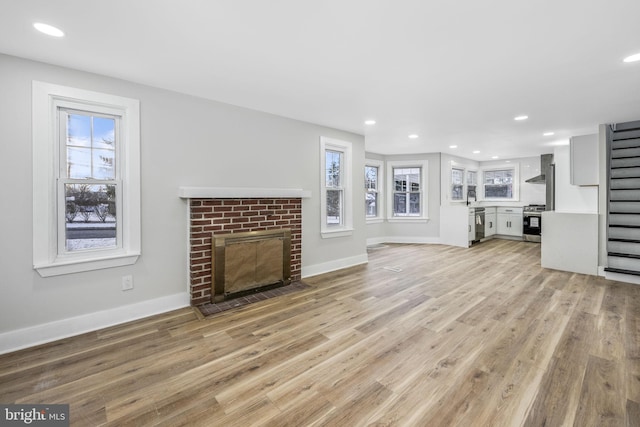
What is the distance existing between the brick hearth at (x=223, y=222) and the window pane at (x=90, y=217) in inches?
29.7

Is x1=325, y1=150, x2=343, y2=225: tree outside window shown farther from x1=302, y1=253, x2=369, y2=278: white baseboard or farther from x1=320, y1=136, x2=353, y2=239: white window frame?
x1=302, y1=253, x2=369, y2=278: white baseboard

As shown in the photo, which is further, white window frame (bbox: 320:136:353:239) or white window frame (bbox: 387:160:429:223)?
white window frame (bbox: 387:160:429:223)

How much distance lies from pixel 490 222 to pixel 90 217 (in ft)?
29.5

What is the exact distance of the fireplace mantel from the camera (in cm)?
313

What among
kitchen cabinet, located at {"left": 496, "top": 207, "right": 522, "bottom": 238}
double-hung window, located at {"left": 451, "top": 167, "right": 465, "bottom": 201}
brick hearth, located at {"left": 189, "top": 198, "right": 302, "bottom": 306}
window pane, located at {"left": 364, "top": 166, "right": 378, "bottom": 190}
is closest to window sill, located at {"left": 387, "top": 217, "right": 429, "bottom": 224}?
window pane, located at {"left": 364, "top": 166, "right": 378, "bottom": 190}

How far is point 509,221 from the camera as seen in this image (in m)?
8.14

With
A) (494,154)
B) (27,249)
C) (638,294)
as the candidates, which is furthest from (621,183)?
(27,249)

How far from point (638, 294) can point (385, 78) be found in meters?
4.31

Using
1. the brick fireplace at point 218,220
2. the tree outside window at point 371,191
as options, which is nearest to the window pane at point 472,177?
the tree outside window at point 371,191

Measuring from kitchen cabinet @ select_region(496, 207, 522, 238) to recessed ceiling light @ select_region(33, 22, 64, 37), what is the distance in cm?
962

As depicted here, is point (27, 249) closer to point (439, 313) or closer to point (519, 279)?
point (439, 313)

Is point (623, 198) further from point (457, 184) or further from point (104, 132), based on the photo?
point (104, 132)

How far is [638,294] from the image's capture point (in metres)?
3.63

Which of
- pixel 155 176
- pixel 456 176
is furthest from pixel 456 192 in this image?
pixel 155 176
